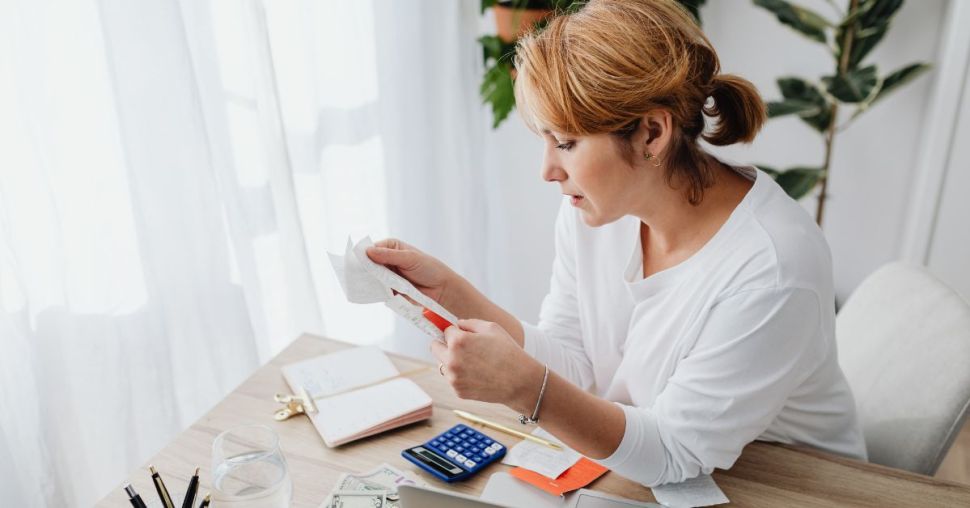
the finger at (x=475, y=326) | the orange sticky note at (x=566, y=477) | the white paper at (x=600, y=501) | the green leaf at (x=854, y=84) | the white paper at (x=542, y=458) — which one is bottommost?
the white paper at (x=600, y=501)

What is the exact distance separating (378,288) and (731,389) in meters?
0.52

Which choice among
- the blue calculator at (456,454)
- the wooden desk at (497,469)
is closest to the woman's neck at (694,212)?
the wooden desk at (497,469)

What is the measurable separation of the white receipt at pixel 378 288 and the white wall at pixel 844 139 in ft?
5.76

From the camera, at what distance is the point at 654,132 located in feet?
3.65

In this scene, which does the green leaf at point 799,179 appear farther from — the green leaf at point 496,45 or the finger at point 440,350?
the finger at point 440,350

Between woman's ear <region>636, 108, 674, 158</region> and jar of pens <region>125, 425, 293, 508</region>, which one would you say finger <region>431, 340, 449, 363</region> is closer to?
jar of pens <region>125, 425, 293, 508</region>

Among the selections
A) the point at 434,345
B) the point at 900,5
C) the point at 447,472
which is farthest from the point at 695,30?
the point at 900,5

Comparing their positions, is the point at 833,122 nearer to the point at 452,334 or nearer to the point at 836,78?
the point at 836,78

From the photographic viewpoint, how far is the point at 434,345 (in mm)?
1035

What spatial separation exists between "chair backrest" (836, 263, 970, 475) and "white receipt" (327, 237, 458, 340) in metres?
0.77

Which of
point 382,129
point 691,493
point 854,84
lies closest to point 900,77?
point 854,84

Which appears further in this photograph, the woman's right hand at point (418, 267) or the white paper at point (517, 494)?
the woman's right hand at point (418, 267)

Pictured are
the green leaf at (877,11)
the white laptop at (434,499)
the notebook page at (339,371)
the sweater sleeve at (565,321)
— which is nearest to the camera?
the white laptop at (434,499)

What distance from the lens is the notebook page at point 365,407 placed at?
1.12 meters
